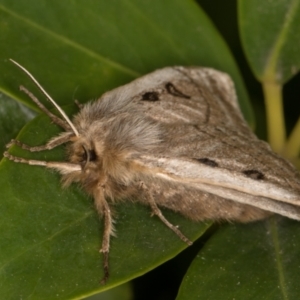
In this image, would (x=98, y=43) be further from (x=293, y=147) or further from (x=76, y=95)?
(x=293, y=147)

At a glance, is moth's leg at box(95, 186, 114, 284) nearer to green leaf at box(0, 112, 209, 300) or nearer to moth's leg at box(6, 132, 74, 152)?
green leaf at box(0, 112, 209, 300)

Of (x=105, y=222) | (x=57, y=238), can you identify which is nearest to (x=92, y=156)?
(x=105, y=222)

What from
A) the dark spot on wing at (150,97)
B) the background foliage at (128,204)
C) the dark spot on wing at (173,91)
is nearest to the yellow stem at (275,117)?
the background foliage at (128,204)

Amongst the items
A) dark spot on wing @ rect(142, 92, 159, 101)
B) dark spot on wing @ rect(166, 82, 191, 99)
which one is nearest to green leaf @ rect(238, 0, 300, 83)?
dark spot on wing @ rect(166, 82, 191, 99)

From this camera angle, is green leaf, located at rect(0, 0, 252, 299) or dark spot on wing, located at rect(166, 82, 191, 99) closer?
green leaf, located at rect(0, 0, 252, 299)

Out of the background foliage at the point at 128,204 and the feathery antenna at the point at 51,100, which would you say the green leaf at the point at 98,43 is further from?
the feathery antenna at the point at 51,100

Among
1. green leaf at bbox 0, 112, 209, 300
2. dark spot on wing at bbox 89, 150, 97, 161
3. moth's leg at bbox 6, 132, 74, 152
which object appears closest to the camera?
green leaf at bbox 0, 112, 209, 300

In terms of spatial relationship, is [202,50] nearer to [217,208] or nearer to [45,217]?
[217,208]

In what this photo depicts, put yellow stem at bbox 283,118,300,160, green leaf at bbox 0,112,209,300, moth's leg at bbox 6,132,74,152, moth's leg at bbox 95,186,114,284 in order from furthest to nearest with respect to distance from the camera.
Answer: yellow stem at bbox 283,118,300,160
moth's leg at bbox 6,132,74,152
moth's leg at bbox 95,186,114,284
green leaf at bbox 0,112,209,300
